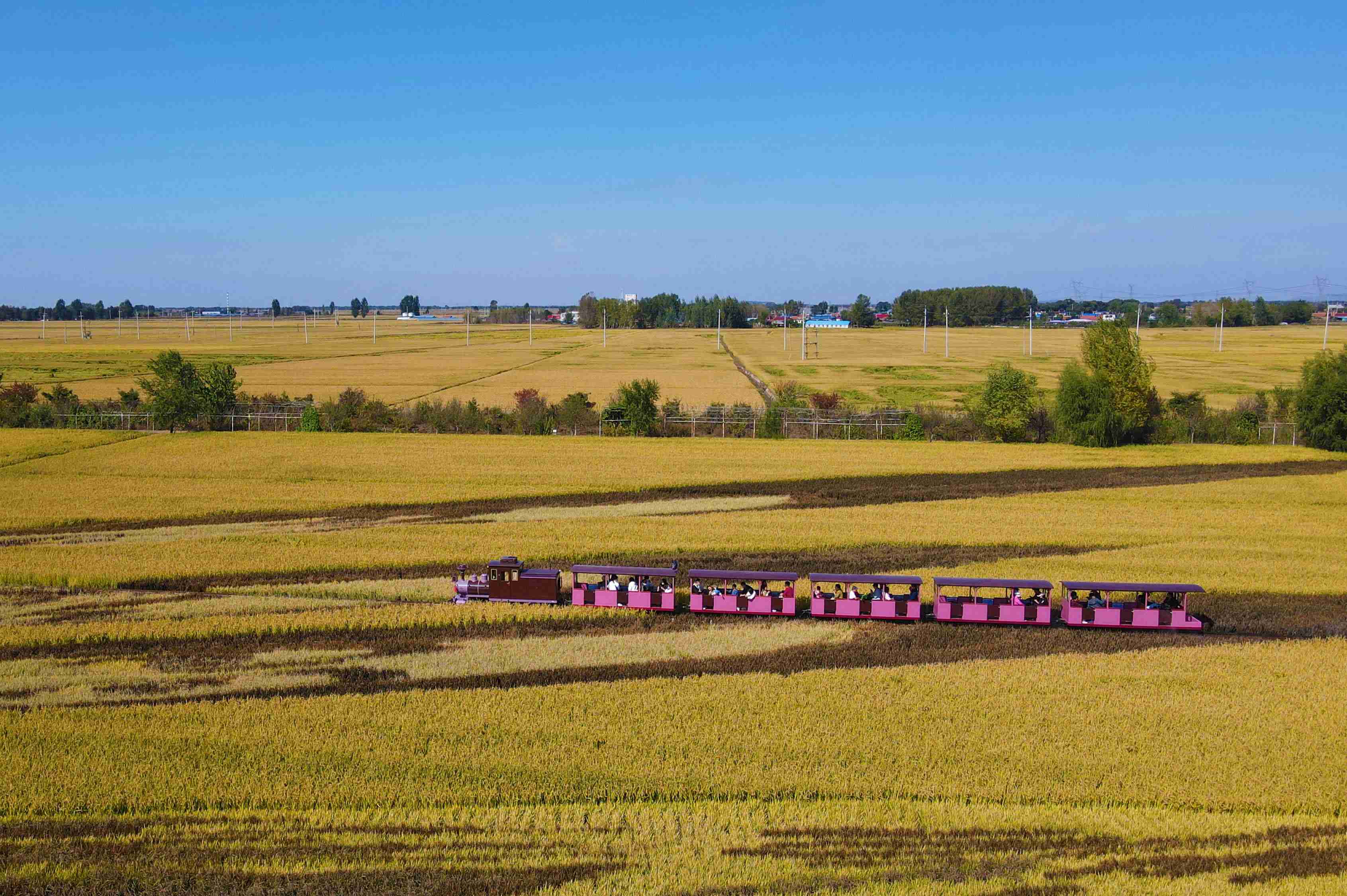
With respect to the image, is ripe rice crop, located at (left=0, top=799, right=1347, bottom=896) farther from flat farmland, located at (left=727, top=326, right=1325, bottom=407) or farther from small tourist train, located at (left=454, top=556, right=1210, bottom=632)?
flat farmland, located at (left=727, top=326, right=1325, bottom=407)

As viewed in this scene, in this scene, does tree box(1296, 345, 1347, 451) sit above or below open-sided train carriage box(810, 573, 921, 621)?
above

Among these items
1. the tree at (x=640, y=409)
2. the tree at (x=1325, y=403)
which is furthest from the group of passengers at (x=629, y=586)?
the tree at (x=1325, y=403)

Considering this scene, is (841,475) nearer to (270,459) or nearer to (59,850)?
(270,459)

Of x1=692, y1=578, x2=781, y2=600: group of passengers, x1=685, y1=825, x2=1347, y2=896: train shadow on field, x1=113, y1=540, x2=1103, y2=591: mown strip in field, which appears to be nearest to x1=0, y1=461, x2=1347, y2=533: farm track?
x1=113, y1=540, x2=1103, y2=591: mown strip in field

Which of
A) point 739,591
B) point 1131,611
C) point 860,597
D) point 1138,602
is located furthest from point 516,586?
point 1138,602

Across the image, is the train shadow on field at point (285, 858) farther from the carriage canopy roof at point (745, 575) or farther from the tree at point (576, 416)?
the tree at point (576, 416)

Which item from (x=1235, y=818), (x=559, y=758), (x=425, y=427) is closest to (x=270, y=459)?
(x=425, y=427)
